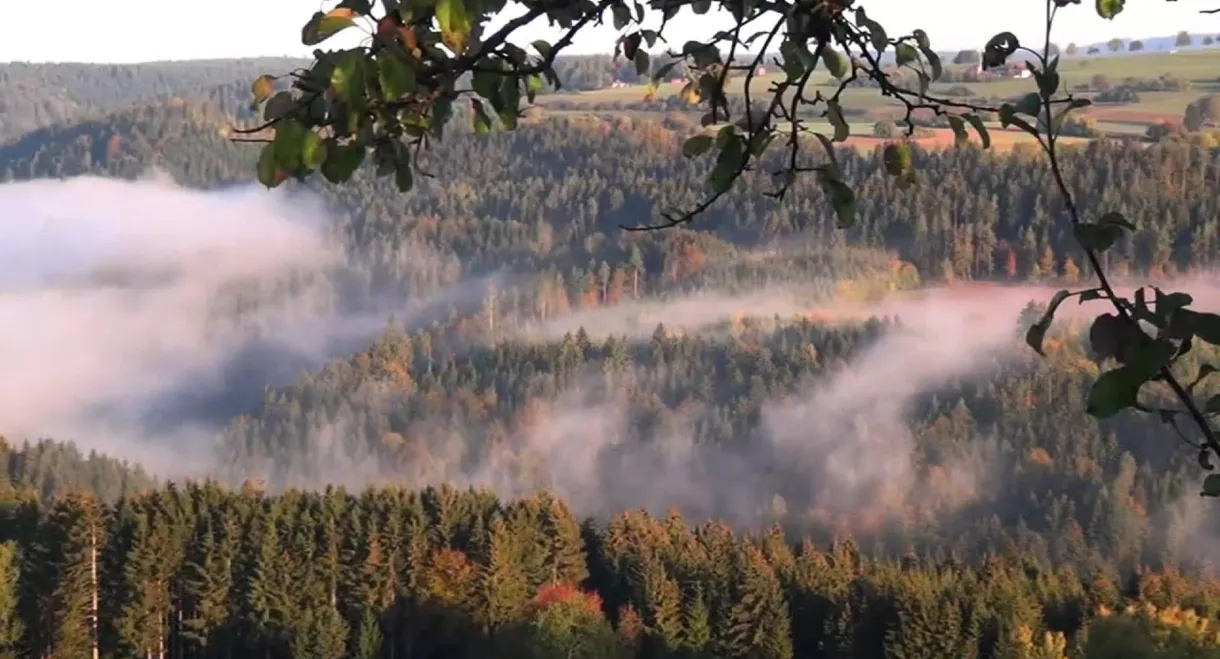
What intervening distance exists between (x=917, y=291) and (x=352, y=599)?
3300 inches

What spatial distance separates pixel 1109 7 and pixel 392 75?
139cm

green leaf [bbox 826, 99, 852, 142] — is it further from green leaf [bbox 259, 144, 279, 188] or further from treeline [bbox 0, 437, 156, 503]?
treeline [bbox 0, 437, 156, 503]

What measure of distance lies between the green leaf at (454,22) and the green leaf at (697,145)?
638 millimetres

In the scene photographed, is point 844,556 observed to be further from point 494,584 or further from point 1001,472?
point 1001,472


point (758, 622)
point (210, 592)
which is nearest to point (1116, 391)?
point (758, 622)

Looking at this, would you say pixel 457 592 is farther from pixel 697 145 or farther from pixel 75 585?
pixel 697 145

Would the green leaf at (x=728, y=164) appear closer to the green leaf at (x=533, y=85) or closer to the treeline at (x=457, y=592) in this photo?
the green leaf at (x=533, y=85)

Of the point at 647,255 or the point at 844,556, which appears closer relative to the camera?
the point at 844,556

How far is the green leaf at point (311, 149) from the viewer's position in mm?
2068

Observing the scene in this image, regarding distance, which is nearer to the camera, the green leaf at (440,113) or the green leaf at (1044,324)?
the green leaf at (1044,324)

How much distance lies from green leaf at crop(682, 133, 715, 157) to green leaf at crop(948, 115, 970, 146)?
0.57 meters

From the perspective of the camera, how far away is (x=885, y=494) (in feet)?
281

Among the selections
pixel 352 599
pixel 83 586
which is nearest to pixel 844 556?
pixel 352 599

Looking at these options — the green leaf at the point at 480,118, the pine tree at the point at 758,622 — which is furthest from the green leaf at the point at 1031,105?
the pine tree at the point at 758,622
